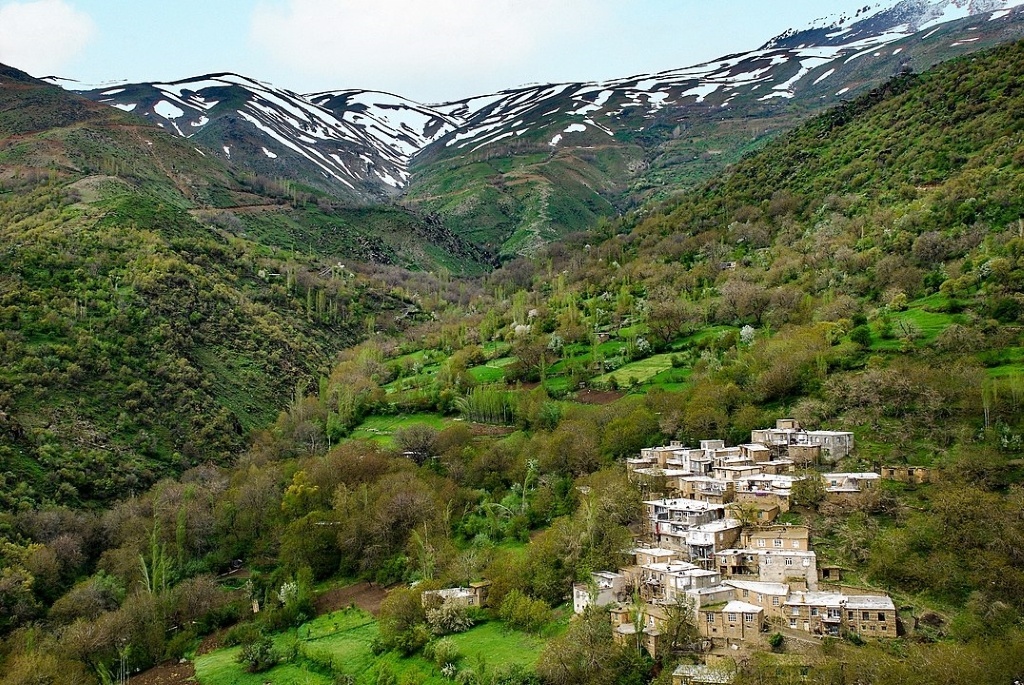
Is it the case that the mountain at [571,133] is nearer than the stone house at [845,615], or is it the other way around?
the stone house at [845,615]

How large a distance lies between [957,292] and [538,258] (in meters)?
55.4

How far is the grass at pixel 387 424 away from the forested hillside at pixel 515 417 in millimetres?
305

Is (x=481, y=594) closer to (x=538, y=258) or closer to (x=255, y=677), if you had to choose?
(x=255, y=677)

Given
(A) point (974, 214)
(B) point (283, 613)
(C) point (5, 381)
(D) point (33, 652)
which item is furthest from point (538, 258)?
(D) point (33, 652)

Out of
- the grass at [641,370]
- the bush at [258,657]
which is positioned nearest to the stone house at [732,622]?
the bush at [258,657]

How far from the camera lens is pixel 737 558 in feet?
78.5

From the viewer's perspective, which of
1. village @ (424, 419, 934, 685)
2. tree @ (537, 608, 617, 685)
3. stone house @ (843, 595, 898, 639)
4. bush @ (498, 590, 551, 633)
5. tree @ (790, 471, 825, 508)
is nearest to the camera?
stone house @ (843, 595, 898, 639)

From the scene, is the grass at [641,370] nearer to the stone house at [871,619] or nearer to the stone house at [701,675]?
the stone house at [871,619]

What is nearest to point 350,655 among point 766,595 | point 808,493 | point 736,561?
point 736,561

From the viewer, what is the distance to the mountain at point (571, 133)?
124m

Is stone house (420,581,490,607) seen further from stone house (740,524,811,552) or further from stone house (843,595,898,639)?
stone house (843,595,898,639)

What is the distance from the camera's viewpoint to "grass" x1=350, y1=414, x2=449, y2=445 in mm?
47062

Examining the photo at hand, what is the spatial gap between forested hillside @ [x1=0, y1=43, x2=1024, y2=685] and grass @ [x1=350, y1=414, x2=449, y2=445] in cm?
30

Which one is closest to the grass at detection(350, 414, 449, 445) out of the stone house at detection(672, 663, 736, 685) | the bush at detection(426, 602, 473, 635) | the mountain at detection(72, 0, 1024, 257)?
the bush at detection(426, 602, 473, 635)
